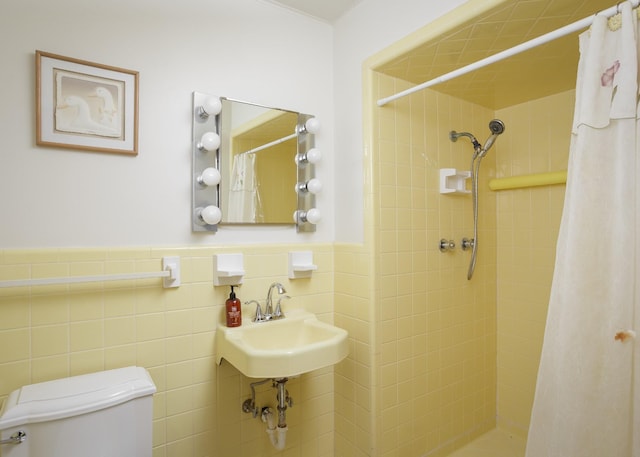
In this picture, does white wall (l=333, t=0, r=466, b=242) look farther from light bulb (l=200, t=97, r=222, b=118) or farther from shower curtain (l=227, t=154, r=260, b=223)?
light bulb (l=200, t=97, r=222, b=118)

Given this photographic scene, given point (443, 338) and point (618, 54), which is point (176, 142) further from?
point (443, 338)

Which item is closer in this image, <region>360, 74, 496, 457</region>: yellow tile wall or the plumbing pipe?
the plumbing pipe

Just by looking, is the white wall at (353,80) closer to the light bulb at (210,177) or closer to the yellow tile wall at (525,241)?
the light bulb at (210,177)

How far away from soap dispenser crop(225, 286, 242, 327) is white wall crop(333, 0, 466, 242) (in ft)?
2.13

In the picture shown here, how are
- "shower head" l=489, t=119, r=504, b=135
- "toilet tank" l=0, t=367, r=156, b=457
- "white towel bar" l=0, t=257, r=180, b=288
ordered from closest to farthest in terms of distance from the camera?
1. "toilet tank" l=0, t=367, r=156, b=457
2. "white towel bar" l=0, t=257, r=180, b=288
3. "shower head" l=489, t=119, r=504, b=135

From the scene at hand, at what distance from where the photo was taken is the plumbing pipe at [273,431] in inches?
64.9

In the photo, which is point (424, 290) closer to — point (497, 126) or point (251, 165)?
point (497, 126)

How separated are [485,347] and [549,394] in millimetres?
1369

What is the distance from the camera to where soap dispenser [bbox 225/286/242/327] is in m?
1.61

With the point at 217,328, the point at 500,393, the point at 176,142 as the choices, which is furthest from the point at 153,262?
the point at 500,393

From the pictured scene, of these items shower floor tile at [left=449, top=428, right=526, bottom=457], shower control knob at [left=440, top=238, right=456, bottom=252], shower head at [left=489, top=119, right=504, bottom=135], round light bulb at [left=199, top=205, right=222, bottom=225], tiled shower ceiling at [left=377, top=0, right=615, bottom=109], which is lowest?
shower floor tile at [left=449, top=428, right=526, bottom=457]

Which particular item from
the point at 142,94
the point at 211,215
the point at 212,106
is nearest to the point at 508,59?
the point at 212,106

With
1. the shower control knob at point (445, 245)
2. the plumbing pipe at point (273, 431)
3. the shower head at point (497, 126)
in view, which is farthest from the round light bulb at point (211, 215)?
the shower head at point (497, 126)

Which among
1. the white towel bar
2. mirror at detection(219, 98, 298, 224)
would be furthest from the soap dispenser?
mirror at detection(219, 98, 298, 224)
